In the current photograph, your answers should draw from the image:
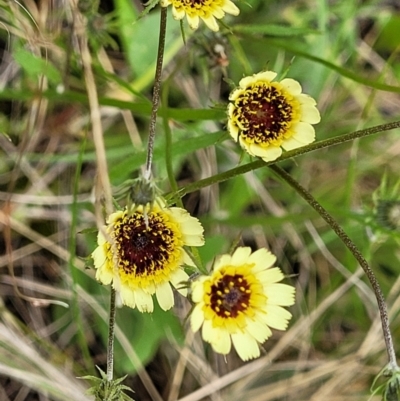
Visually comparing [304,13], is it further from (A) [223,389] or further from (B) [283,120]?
(A) [223,389]

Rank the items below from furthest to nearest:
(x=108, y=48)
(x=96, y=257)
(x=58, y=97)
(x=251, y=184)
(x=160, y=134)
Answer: (x=108, y=48), (x=251, y=184), (x=160, y=134), (x=58, y=97), (x=96, y=257)

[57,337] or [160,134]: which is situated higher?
[160,134]

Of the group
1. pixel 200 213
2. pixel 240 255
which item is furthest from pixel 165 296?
pixel 200 213

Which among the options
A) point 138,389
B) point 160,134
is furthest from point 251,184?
point 138,389

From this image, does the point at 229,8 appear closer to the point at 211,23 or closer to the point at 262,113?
the point at 211,23

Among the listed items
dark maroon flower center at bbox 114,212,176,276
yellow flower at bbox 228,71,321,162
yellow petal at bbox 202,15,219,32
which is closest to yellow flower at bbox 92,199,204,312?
dark maroon flower center at bbox 114,212,176,276

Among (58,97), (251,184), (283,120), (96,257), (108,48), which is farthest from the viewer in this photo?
(108,48)

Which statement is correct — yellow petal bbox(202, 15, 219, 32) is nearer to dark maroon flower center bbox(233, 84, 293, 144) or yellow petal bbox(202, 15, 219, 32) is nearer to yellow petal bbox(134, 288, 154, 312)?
dark maroon flower center bbox(233, 84, 293, 144)
